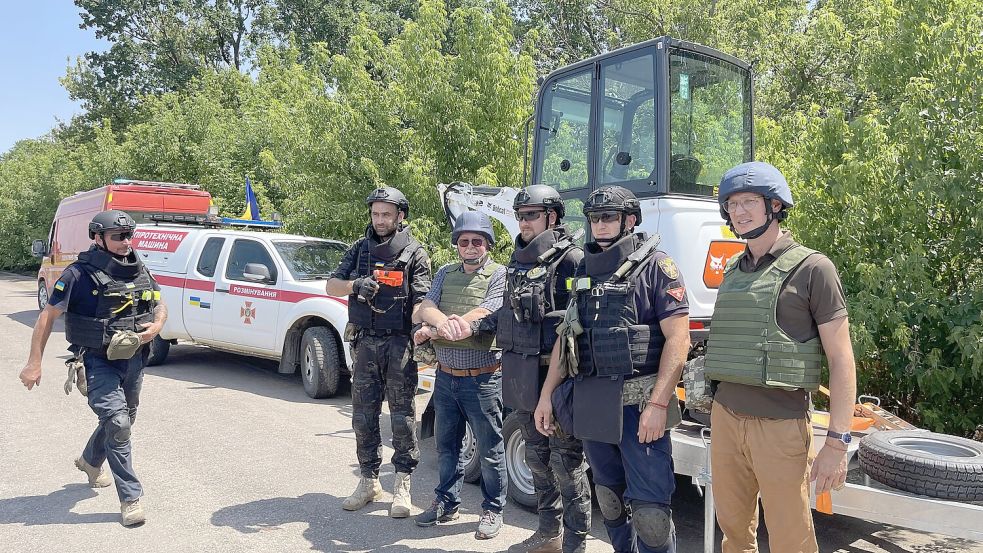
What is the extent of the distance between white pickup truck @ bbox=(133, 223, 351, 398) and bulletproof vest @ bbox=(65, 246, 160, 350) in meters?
3.24

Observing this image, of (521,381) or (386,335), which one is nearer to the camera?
(521,381)

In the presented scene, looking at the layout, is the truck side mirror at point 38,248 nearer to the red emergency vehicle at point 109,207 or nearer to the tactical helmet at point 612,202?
the red emergency vehicle at point 109,207

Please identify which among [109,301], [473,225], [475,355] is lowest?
[475,355]

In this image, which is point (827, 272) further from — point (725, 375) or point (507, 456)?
point (507, 456)

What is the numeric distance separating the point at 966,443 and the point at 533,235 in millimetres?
2466

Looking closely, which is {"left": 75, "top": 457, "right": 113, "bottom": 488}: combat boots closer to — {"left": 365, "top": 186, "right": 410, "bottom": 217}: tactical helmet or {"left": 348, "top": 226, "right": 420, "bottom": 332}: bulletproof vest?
{"left": 348, "top": 226, "right": 420, "bottom": 332}: bulletproof vest

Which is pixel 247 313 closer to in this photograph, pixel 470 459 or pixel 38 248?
pixel 470 459

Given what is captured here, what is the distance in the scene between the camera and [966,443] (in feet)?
12.3

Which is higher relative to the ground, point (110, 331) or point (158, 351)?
point (110, 331)

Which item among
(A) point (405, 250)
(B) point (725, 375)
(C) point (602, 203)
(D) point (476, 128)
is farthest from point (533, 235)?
(D) point (476, 128)

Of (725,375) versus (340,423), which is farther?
(340,423)

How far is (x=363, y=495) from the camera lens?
16.3 feet

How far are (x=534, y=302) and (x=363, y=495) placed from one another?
206cm

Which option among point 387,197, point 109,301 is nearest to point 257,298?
point 109,301
